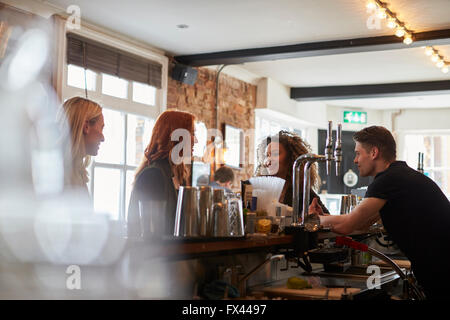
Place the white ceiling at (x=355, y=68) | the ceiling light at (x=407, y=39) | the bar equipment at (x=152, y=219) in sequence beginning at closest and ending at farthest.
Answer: the bar equipment at (x=152, y=219)
the ceiling light at (x=407, y=39)
the white ceiling at (x=355, y=68)

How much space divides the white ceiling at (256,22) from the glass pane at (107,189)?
1602 mm

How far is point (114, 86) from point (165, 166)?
4031mm

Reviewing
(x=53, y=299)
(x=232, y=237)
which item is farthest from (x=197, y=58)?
(x=53, y=299)

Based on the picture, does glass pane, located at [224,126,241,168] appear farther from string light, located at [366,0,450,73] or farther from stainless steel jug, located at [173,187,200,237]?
stainless steel jug, located at [173,187,200,237]

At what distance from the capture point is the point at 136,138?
719 centimetres

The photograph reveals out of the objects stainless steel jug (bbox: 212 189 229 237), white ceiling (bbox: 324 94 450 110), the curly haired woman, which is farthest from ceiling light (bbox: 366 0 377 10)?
white ceiling (bbox: 324 94 450 110)

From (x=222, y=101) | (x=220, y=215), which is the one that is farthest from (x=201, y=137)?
(x=220, y=215)

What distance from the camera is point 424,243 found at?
2848mm

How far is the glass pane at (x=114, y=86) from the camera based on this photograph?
6637 mm

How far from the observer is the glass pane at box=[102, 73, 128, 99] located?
664 cm

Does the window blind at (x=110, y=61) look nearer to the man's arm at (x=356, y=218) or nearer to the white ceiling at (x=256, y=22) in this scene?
the white ceiling at (x=256, y=22)

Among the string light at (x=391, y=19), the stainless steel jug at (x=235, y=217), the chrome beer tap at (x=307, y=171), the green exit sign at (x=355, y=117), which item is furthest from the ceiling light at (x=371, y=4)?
the green exit sign at (x=355, y=117)

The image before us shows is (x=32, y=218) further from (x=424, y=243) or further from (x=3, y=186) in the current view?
(x=3, y=186)

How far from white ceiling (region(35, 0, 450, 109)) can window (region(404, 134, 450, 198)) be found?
450 cm
